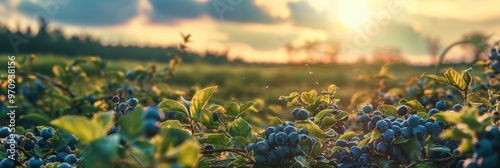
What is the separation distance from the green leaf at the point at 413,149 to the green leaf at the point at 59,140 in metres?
0.83

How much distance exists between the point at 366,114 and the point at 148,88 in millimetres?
1847

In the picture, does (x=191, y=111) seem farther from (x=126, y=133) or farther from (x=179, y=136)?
(x=126, y=133)

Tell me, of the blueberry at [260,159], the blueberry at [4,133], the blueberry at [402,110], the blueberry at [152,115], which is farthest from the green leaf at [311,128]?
the blueberry at [4,133]

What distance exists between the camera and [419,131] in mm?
1357

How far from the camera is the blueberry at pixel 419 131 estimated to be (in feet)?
4.45

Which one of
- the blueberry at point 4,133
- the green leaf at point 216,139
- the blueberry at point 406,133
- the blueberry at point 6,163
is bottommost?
the blueberry at point 6,163

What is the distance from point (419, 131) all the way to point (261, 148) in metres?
0.36

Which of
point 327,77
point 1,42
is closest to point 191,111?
point 327,77

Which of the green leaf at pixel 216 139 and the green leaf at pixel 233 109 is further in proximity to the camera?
the green leaf at pixel 233 109

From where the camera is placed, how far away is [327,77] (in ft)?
44.1

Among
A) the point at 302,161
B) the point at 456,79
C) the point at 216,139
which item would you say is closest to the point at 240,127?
the point at 216,139

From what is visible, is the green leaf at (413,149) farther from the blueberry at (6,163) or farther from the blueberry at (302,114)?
the blueberry at (6,163)

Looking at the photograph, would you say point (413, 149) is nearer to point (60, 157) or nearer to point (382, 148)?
point (382, 148)

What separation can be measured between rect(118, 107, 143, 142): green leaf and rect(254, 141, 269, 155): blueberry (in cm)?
45
